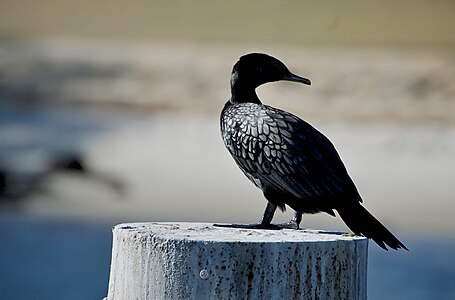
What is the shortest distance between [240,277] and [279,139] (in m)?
0.90

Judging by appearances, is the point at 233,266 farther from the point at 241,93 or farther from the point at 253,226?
the point at 241,93

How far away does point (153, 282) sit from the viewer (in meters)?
2.77

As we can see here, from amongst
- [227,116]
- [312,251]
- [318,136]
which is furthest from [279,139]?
[312,251]

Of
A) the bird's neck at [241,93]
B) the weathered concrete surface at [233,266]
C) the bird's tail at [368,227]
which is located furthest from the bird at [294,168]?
the weathered concrete surface at [233,266]

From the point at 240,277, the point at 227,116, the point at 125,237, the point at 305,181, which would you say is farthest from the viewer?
the point at 227,116

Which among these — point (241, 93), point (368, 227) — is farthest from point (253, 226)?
point (241, 93)

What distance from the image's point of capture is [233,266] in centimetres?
268

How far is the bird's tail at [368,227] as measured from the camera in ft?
10.6

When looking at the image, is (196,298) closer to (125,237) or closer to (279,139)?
(125,237)

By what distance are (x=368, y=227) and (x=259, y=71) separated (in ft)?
3.16

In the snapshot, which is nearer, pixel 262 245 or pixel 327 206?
pixel 262 245

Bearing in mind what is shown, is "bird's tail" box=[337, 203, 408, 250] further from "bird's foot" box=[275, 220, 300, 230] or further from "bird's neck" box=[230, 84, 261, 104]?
"bird's neck" box=[230, 84, 261, 104]

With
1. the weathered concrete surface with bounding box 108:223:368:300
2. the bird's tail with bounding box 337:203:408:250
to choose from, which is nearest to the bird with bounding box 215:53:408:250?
the bird's tail with bounding box 337:203:408:250

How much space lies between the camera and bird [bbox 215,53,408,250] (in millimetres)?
3307
